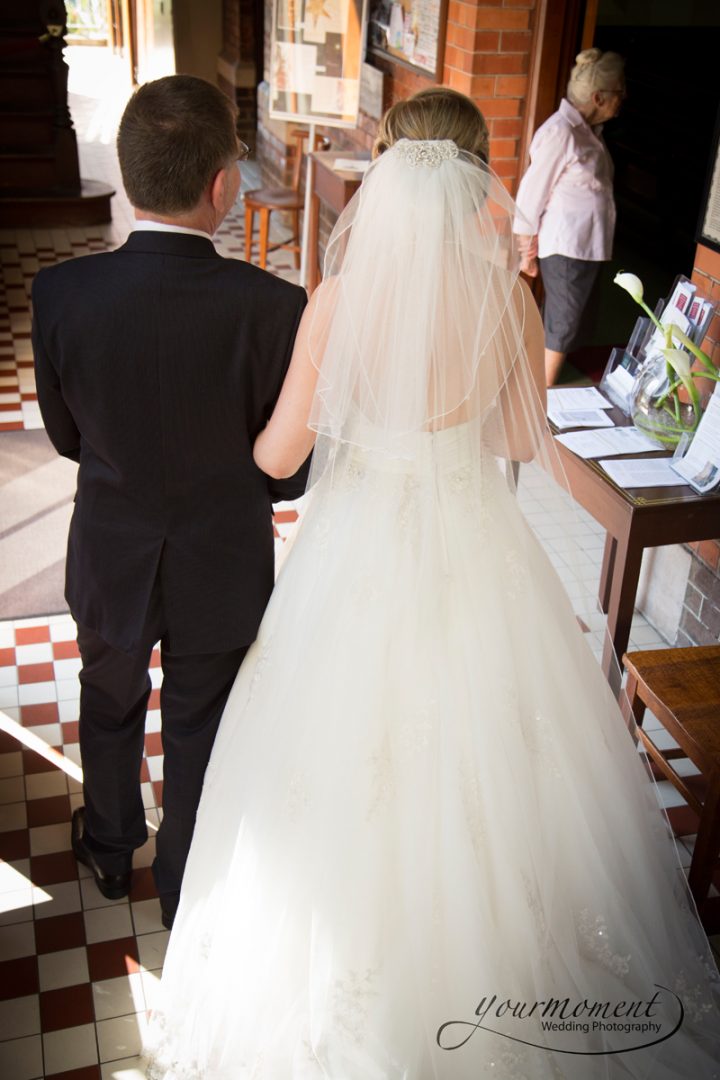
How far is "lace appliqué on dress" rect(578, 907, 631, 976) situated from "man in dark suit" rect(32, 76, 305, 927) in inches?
34.5

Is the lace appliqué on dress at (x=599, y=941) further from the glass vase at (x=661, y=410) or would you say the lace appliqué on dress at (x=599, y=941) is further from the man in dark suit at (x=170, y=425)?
the glass vase at (x=661, y=410)

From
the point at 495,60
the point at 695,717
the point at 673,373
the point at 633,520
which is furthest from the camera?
the point at 495,60

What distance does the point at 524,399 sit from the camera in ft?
6.97

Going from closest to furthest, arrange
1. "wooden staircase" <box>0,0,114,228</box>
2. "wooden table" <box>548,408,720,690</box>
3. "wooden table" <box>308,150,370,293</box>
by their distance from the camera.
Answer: "wooden table" <box>548,408,720,690</box>
"wooden table" <box>308,150,370,293</box>
"wooden staircase" <box>0,0,114,228</box>

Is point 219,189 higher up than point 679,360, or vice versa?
point 219,189

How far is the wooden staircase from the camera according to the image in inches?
312

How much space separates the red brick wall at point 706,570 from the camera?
336 cm

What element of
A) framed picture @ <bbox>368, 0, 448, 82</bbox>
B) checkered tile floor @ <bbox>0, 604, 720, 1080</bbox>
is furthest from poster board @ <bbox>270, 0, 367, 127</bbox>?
checkered tile floor @ <bbox>0, 604, 720, 1080</bbox>

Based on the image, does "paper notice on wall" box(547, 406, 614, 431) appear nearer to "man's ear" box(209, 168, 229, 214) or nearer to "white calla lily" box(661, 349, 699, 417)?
"white calla lily" box(661, 349, 699, 417)

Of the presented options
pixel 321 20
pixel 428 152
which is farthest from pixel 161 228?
pixel 321 20

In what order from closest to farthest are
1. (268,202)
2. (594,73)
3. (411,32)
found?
(594,73), (411,32), (268,202)

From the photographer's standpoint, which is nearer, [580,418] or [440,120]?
[440,120]

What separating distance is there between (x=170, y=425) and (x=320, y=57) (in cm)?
498

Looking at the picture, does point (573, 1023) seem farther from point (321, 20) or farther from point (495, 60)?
point (321, 20)
